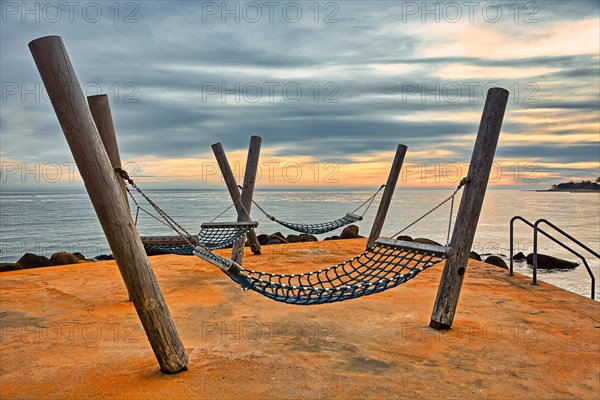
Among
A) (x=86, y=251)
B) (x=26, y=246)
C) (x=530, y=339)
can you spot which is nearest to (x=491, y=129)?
(x=530, y=339)

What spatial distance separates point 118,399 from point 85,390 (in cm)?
32

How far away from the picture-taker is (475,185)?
14.4ft

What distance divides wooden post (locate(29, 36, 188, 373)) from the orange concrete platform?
0.34 m

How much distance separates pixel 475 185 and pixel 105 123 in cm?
363

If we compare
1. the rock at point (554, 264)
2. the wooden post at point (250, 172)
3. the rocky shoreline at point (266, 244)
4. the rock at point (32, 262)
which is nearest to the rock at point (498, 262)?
the rocky shoreline at point (266, 244)

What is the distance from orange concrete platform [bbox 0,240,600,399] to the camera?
331cm

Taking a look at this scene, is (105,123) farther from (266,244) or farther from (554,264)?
(554,264)

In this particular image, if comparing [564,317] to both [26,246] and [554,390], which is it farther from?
[26,246]

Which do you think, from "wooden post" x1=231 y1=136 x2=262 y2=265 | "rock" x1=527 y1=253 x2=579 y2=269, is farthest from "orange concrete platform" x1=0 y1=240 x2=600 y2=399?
"rock" x1=527 y1=253 x2=579 y2=269

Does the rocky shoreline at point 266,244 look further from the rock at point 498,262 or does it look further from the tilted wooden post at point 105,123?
the tilted wooden post at point 105,123

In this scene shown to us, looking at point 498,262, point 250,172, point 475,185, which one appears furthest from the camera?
point 498,262

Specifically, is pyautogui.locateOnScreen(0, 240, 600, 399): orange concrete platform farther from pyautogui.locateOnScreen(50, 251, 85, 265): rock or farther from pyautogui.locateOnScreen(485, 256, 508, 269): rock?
pyautogui.locateOnScreen(485, 256, 508, 269): rock

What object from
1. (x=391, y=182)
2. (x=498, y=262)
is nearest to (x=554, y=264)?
(x=498, y=262)

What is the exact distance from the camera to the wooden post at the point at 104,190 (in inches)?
118
